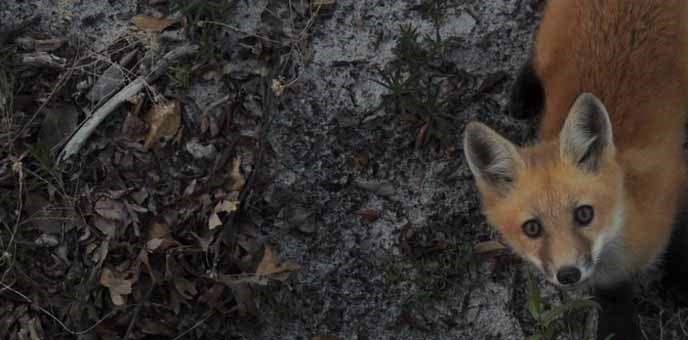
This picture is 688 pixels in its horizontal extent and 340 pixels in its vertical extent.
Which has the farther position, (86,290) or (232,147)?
(232,147)

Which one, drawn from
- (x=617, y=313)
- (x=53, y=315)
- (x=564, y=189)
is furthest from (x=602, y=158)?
(x=53, y=315)

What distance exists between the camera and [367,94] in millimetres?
4840

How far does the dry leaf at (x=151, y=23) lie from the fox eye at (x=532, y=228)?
2.35m

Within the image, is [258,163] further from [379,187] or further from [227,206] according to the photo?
[379,187]

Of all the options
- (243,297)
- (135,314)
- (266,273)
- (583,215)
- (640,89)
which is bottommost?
(135,314)

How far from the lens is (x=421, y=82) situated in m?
4.82

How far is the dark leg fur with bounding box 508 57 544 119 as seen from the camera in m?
4.64

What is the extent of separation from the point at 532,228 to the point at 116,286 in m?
2.10

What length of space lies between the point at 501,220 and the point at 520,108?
3.55 ft

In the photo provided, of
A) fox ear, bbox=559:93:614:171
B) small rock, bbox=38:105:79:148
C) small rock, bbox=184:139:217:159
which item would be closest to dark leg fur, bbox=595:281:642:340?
fox ear, bbox=559:93:614:171

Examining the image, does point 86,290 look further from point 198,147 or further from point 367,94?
point 367,94

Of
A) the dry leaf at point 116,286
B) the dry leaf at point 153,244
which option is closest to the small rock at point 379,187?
the dry leaf at point 153,244

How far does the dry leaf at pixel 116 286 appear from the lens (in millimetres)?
4355

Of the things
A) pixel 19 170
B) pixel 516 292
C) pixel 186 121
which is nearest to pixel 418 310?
pixel 516 292
